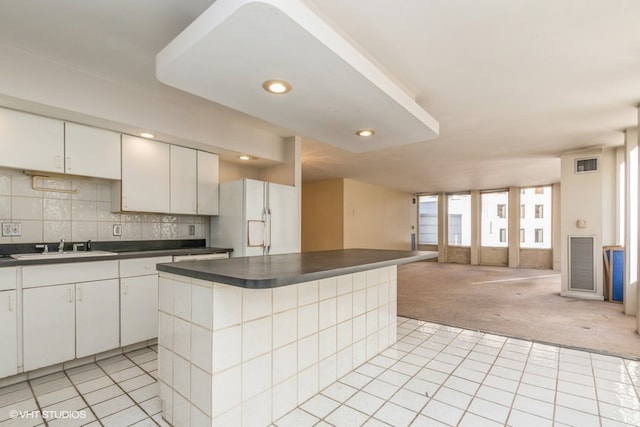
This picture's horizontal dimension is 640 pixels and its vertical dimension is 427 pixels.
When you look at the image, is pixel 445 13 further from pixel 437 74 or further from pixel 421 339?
pixel 421 339

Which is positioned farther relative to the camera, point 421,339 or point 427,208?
point 427,208

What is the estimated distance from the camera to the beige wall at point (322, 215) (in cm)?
761

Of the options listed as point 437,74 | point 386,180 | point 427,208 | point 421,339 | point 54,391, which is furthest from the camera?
point 427,208

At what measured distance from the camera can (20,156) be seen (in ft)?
7.84

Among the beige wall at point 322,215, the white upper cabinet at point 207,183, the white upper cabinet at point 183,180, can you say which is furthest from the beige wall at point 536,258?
the white upper cabinet at point 183,180

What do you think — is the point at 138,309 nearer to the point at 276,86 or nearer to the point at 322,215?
the point at 276,86

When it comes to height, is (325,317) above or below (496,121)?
below

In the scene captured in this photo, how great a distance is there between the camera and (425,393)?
6.67ft

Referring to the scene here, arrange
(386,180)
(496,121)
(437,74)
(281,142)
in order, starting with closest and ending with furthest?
(437,74) < (496,121) < (281,142) < (386,180)

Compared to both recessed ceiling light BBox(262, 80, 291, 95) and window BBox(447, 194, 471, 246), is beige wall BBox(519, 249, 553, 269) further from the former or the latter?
recessed ceiling light BBox(262, 80, 291, 95)

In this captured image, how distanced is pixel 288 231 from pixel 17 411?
2.74 m

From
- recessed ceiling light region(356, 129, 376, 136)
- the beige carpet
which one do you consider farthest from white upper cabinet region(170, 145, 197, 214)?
the beige carpet

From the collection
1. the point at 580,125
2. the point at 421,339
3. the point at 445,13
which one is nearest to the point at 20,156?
the point at 445,13

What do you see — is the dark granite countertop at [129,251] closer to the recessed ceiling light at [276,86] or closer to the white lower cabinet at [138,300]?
the white lower cabinet at [138,300]
